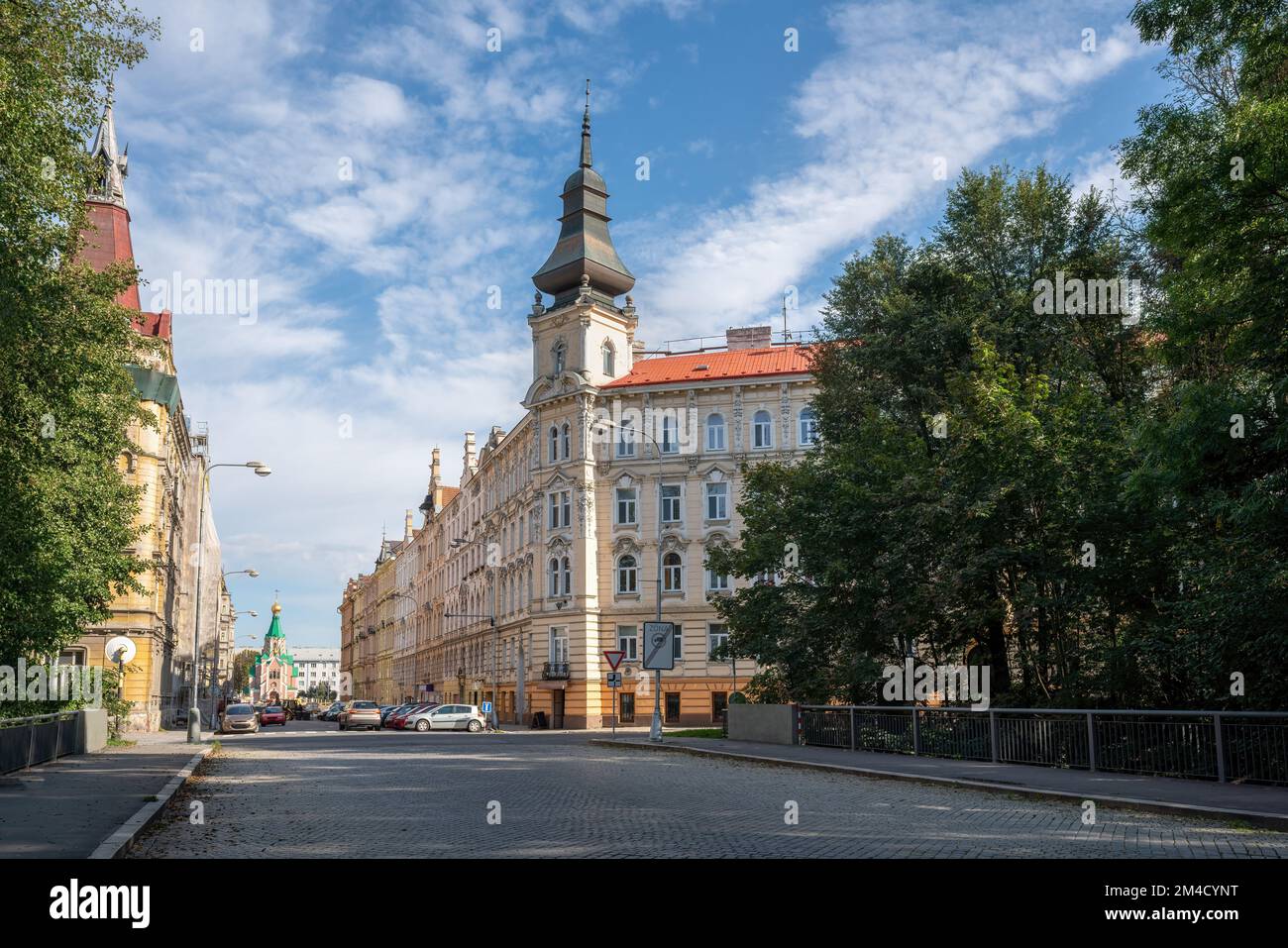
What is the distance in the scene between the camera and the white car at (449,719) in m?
53.9

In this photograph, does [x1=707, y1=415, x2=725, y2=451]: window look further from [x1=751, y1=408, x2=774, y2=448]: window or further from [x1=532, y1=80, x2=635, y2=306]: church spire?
[x1=532, y1=80, x2=635, y2=306]: church spire

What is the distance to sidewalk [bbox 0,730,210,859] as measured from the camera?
10719mm

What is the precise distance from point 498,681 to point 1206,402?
54886 mm

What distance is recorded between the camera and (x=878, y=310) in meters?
33.7

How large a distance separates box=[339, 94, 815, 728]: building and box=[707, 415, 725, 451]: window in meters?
0.08

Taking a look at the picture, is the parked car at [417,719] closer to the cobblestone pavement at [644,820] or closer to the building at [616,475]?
the building at [616,475]

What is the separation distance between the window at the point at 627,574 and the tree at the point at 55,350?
31380mm

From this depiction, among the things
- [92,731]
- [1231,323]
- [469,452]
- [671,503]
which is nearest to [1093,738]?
[1231,323]

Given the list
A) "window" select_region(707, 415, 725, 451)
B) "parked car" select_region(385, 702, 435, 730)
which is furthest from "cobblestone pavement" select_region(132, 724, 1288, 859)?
"window" select_region(707, 415, 725, 451)

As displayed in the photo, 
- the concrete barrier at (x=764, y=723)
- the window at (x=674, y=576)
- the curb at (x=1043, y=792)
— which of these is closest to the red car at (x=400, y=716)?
the window at (x=674, y=576)

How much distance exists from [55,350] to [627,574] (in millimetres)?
39172

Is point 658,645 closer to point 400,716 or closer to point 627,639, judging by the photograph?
point 627,639
